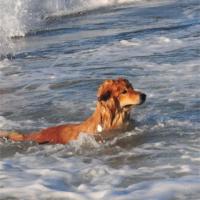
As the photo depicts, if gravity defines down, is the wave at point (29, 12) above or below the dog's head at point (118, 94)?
above

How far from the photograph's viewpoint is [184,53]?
511 inches

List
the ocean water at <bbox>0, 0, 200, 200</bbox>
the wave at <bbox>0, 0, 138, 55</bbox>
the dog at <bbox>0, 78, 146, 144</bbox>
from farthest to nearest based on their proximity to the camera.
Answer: the wave at <bbox>0, 0, 138, 55</bbox> → the dog at <bbox>0, 78, 146, 144</bbox> → the ocean water at <bbox>0, 0, 200, 200</bbox>

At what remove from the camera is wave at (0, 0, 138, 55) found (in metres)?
20.9

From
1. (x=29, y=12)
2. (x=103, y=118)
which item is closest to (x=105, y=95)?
(x=103, y=118)

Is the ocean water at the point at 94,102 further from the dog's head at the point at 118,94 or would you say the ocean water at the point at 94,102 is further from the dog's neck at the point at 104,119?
the dog's head at the point at 118,94

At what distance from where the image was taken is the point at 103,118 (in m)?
7.75

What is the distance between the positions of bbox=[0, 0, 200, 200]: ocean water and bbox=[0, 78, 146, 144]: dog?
128mm

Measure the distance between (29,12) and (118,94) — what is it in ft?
62.6

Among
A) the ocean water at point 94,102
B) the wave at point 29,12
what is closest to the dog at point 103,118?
the ocean water at point 94,102

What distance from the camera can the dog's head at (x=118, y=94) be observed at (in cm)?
765

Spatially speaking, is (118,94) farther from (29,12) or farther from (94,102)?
(29,12)

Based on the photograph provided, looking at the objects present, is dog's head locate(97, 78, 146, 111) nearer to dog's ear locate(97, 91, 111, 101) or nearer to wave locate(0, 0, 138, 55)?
dog's ear locate(97, 91, 111, 101)

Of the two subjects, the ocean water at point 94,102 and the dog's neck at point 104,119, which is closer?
the ocean water at point 94,102

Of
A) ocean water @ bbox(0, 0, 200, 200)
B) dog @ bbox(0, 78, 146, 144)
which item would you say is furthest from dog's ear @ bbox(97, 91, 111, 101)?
ocean water @ bbox(0, 0, 200, 200)
